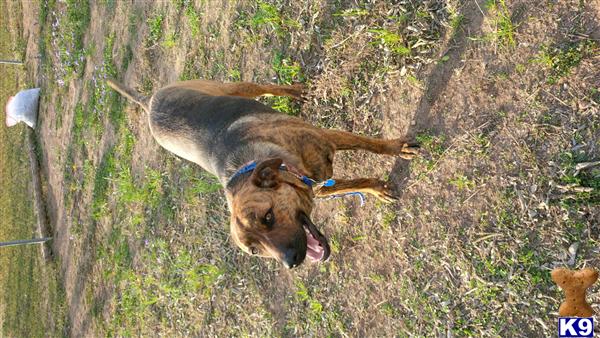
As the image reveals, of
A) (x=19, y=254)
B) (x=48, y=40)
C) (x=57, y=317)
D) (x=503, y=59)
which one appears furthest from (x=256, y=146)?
(x=19, y=254)

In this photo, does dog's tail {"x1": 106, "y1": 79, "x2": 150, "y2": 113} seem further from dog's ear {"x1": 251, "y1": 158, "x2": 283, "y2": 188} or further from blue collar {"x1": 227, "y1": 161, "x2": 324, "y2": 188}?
dog's ear {"x1": 251, "y1": 158, "x2": 283, "y2": 188}

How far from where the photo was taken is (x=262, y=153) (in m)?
4.04

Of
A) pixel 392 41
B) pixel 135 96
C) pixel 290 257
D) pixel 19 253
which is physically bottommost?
pixel 19 253

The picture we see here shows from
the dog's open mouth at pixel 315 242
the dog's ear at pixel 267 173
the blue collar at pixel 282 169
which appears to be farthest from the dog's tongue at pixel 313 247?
the dog's ear at pixel 267 173

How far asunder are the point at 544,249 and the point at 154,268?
4.95 m

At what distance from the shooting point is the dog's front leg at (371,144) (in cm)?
430

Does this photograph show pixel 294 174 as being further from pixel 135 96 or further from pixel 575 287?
pixel 135 96

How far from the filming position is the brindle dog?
360 cm

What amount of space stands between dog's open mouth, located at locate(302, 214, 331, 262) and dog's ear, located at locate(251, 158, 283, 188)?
0.36 m

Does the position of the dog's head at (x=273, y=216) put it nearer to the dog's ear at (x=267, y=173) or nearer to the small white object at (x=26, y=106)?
the dog's ear at (x=267, y=173)

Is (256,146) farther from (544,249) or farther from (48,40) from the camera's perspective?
(48,40)

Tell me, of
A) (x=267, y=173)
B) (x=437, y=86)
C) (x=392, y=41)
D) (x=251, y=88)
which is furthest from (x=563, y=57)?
(x=251, y=88)

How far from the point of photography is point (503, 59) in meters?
3.94

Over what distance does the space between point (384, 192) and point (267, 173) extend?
1279 millimetres
